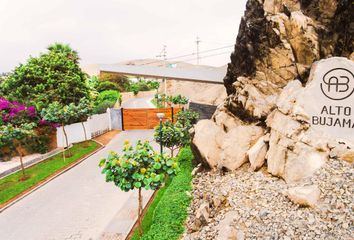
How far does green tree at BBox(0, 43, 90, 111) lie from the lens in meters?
25.5

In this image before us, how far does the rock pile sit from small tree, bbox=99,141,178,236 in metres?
2.15

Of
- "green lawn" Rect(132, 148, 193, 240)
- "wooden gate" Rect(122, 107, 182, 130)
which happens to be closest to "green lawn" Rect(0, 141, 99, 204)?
"green lawn" Rect(132, 148, 193, 240)

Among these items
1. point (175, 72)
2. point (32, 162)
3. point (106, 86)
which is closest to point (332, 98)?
point (175, 72)

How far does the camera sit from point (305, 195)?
8.51m

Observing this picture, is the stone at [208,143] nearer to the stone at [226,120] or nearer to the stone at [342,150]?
the stone at [226,120]

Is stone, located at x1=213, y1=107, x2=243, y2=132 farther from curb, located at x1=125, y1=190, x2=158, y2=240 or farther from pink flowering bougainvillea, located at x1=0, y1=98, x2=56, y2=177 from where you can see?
pink flowering bougainvillea, located at x1=0, y1=98, x2=56, y2=177

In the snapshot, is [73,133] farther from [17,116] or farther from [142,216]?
[142,216]

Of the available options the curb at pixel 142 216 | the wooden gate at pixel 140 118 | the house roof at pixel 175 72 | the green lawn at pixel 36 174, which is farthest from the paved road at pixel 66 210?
the wooden gate at pixel 140 118

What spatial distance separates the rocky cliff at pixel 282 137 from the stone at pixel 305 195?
0.10 feet

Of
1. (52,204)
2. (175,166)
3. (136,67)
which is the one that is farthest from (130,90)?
(175,166)

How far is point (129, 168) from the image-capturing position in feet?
30.8

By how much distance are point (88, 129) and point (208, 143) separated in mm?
17938

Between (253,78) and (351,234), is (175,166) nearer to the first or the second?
(351,234)

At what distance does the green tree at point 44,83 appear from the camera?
25.5 m
